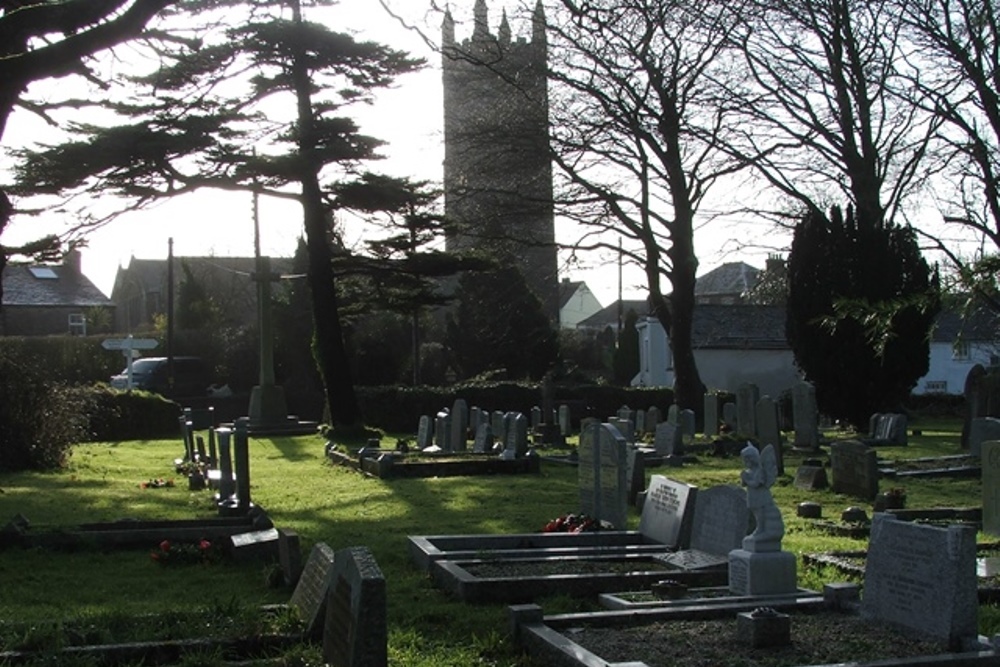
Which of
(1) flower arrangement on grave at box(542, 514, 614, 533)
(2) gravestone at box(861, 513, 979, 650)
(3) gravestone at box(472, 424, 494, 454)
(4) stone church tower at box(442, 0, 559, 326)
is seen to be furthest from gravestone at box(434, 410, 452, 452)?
(2) gravestone at box(861, 513, 979, 650)

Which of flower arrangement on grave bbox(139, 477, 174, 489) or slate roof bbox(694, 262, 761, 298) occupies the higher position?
slate roof bbox(694, 262, 761, 298)

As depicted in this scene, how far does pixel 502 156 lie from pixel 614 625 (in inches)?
953

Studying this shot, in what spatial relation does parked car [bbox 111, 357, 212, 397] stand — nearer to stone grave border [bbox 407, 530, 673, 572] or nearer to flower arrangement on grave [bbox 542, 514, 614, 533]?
flower arrangement on grave [bbox 542, 514, 614, 533]

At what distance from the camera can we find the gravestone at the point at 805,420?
24891mm

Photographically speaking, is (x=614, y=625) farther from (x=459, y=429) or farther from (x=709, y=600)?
(x=459, y=429)

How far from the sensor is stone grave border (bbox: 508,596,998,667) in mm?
6418

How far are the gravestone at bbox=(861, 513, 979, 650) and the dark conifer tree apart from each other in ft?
76.4

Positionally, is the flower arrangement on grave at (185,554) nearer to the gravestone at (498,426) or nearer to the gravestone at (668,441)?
the gravestone at (668,441)

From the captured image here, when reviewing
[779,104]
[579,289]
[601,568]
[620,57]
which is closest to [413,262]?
[620,57]

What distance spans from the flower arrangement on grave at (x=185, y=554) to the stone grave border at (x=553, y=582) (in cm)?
230

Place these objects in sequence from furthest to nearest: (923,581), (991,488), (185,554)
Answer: (991,488)
(185,554)
(923,581)

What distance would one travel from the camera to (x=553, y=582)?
8.95 meters

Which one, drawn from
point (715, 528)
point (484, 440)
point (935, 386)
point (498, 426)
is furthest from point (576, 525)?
point (935, 386)

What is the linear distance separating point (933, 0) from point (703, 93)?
21.2 ft
